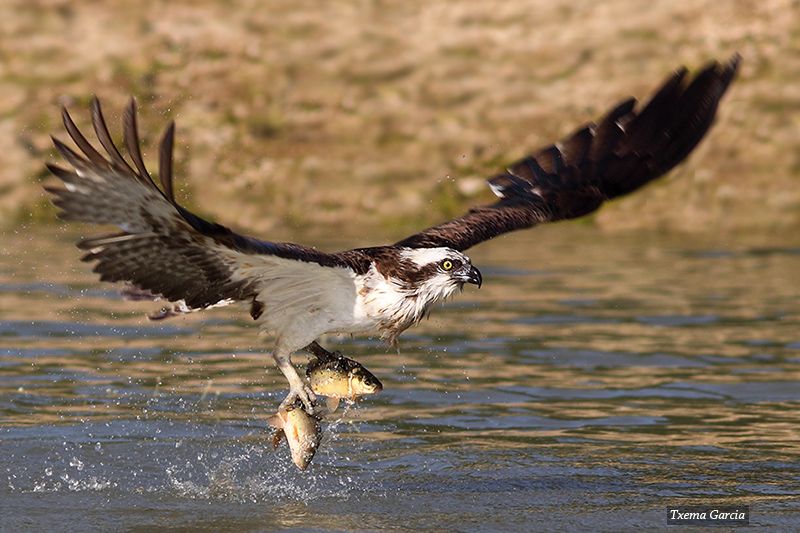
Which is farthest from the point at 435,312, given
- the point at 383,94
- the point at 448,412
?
the point at 383,94

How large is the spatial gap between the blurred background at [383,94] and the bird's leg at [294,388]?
38.8 ft

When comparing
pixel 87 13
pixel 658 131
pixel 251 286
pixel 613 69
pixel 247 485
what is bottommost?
pixel 247 485

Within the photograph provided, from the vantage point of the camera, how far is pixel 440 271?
8867 mm

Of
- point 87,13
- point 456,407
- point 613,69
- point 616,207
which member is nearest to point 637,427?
point 456,407

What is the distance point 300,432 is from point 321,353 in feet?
2.42

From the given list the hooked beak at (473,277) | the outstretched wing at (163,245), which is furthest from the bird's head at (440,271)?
the outstretched wing at (163,245)

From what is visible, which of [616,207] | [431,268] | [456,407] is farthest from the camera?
[616,207]

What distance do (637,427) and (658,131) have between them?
2.21 m

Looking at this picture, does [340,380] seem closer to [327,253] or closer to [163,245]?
[327,253]

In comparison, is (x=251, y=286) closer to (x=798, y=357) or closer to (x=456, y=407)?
(x=456, y=407)

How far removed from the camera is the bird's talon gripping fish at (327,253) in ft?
25.2

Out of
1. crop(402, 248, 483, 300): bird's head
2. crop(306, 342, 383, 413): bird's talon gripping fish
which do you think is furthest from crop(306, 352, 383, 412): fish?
crop(402, 248, 483, 300): bird's head

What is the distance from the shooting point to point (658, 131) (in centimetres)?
1037

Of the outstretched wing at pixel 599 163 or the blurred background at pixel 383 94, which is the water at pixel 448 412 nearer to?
the outstretched wing at pixel 599 163
